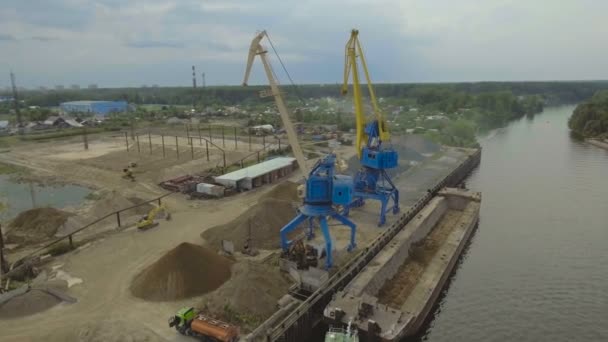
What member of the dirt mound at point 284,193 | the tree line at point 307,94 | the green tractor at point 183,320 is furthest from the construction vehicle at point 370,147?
the tree line at point 307,94

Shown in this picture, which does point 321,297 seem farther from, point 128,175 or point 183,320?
point 128,175

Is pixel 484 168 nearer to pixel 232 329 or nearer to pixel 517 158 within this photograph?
pixel 517 158

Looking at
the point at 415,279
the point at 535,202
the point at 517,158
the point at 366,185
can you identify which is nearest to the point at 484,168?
the point at 517,158

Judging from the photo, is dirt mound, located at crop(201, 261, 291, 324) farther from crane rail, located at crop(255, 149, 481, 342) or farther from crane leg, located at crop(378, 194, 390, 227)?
crane leg, located at crop(378, 194, 390, 227)

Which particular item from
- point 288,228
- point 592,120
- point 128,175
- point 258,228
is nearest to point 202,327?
point 288,228

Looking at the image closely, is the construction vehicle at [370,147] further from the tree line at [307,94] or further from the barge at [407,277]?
the tree line at [307,94]

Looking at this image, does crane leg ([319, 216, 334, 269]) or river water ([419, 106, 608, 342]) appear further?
crane leg ([319, 216, 334, 269])

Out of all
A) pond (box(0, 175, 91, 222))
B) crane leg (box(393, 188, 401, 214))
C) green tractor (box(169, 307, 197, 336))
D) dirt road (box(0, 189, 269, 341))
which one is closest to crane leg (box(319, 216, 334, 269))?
dirt road (box(0, 189, 269, 341))
